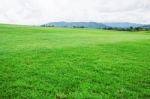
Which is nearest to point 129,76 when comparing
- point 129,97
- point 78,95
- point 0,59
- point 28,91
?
point 129,97

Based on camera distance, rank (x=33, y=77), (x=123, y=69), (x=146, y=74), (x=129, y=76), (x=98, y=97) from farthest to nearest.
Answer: (x=123, y=69), (x=146, y=74), (x=129, y=76), (x=33, y=77), (x=98, y=97)

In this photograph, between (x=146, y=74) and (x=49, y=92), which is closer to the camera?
(x=49, y=92)

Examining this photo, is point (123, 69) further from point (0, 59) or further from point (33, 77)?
point (0, 59)

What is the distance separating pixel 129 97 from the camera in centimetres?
782

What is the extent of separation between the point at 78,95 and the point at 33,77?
2618mm

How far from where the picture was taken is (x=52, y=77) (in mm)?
9680

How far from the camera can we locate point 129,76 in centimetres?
1086

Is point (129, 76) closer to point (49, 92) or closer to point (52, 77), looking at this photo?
point (52, 77)

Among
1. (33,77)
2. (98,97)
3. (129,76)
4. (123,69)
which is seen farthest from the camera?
(123,69)

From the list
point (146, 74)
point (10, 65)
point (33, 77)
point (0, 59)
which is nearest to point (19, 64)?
point (10, 65)

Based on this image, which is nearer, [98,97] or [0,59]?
[98,97]

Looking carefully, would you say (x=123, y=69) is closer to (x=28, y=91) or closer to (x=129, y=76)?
(x=129, y=76)

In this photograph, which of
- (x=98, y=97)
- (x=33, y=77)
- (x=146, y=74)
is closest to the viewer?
(x=98, y=97)

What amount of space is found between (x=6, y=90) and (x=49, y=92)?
1.34 metres
